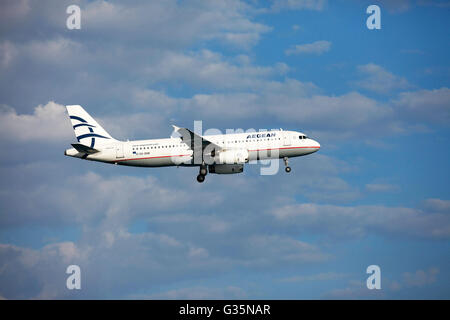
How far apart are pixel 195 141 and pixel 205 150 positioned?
2.25m

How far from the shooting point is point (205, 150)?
77.9m

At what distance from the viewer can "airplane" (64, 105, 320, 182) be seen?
76.7 m

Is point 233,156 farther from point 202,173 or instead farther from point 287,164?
point 287,164

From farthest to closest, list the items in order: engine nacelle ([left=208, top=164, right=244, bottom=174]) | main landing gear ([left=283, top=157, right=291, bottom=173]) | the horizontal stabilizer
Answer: engine nacelle ([left=208, top=164, right=244, bottom=174]) < the horizontal stabilizer < main landing gear ([left=283, top=157, right=291, bottom=173])

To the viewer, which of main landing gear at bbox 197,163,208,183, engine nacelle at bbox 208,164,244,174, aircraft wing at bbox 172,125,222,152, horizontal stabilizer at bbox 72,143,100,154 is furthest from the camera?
engine nacelle at bbox 208,164,244,174

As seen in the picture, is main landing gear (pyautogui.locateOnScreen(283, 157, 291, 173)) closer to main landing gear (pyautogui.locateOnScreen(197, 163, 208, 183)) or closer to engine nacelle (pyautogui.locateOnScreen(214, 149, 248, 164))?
engine nacelle (pyautogui.locateOnScreen(214, 149, 248, 164))

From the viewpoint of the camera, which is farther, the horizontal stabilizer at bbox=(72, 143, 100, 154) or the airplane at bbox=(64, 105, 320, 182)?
the airplane at bbox=(64, 105, 320, 182)

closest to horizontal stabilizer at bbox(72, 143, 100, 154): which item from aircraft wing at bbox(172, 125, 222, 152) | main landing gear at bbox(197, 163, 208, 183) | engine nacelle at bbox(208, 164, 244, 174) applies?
aircraft wing at bbox(172, 125, 222, 152)

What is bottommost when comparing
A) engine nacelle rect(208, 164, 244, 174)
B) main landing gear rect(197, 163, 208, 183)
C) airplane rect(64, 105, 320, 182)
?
main landing gear rect(197, 163, 208, 183)

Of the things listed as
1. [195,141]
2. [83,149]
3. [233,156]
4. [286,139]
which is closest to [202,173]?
[195,141]

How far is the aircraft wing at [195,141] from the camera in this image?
73963 mm

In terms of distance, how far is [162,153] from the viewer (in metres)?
78.5

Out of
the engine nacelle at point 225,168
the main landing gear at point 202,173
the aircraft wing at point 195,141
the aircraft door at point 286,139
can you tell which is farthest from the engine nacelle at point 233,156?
the aircraft door at point 286,139
